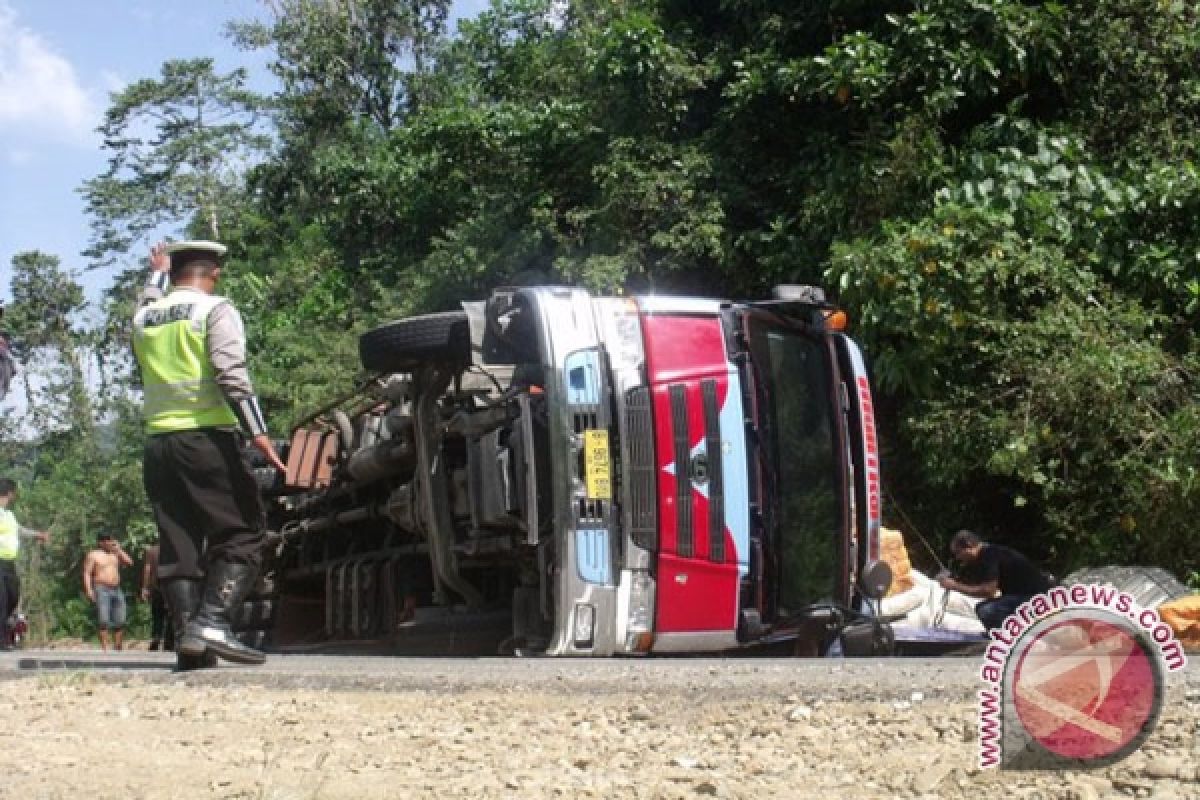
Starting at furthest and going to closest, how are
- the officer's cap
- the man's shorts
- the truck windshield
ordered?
the man's shorts → the truck windshield → the officer's cap

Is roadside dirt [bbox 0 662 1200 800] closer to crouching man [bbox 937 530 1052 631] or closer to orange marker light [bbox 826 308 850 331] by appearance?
orange marker light [bbox 826 308 850 331]

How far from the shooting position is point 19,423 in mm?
33875

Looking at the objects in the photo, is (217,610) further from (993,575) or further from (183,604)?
(993,575)

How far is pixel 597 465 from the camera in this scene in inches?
278

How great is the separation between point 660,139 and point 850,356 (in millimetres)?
7047

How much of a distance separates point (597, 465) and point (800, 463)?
123cm

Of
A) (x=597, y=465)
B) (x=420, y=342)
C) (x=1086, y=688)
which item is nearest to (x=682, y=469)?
(x=597, y=465)

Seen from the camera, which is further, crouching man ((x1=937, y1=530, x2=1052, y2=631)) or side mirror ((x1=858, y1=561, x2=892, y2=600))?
crouching man ((x1=937, y1=530, x2=1052, y2=631))

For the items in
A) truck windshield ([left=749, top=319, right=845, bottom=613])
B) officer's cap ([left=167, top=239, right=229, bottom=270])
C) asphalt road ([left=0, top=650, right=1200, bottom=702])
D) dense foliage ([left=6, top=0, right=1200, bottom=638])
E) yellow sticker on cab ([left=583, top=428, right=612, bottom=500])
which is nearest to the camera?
asphalt road ([left=0, top=650, right=1200, bottom=702])

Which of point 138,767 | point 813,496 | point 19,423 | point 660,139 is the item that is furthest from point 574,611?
point 19,423

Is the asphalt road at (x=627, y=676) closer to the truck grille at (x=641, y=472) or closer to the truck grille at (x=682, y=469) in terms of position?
the truck grille at (x=641, y=472)

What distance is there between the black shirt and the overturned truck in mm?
2153

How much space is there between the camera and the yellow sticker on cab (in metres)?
7.02

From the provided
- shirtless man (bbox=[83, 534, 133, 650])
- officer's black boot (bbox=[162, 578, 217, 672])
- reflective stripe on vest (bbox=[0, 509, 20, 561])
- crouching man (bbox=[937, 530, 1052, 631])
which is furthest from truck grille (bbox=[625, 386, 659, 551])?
shirtless man (bbox=[83, 534, 133, 650])
